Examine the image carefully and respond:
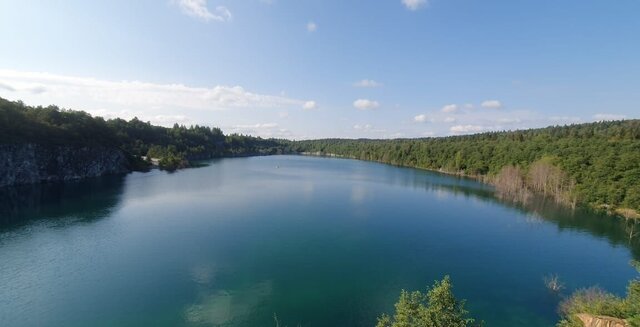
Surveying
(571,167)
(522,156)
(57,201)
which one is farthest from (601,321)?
(522,156)

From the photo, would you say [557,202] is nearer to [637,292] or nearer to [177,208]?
[637,292]

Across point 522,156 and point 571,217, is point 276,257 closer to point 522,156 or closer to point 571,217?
point 571,217

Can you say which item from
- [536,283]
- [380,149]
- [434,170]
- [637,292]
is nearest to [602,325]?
[637,292]

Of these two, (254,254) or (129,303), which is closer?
(129,303)

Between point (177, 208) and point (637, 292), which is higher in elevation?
point (637, 292)

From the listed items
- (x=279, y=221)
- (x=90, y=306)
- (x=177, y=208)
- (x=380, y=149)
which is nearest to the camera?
(x=90, y=306)

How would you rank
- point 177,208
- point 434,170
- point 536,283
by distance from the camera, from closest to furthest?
point 536,283
point 177,208
point 434,170

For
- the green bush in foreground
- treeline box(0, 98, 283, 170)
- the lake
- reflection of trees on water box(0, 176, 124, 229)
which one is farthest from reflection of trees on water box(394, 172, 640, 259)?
treeline box(0, 98, 283, 170)

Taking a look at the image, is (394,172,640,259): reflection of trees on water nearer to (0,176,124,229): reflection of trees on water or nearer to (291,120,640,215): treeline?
(291,120,640,215): treeline
